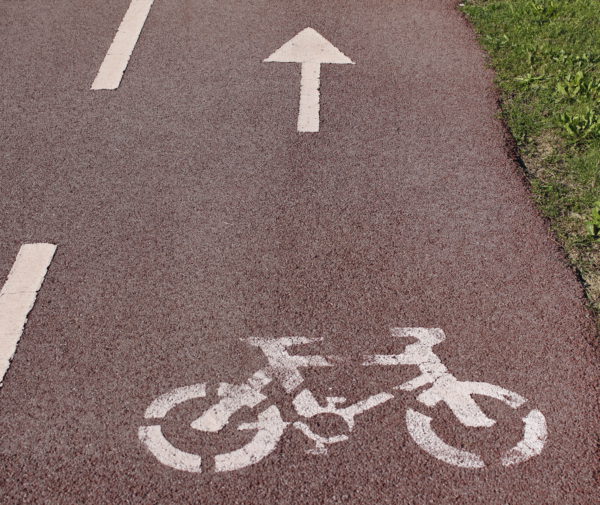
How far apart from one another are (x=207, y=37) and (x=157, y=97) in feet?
5.41

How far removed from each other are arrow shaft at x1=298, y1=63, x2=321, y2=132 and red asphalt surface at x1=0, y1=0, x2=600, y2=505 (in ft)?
0.33

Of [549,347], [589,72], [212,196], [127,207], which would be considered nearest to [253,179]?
[212,196]

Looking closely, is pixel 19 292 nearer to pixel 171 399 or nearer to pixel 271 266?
pixel 171 399

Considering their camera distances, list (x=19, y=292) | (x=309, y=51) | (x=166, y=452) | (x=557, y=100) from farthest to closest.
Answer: (x=309, y=51) → (x=557, y=100) → (x=19, y=292) → (x=166, y=452)

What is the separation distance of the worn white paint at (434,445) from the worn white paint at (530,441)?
0.54ft

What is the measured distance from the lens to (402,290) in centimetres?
509

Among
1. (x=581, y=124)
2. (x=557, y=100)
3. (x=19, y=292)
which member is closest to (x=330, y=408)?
(x=19, y=292)

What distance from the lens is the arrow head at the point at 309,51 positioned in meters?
8.38

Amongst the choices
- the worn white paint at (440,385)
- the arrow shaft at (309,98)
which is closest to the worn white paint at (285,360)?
the worn white paint at (440,385)

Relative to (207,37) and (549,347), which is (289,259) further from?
(207,37)

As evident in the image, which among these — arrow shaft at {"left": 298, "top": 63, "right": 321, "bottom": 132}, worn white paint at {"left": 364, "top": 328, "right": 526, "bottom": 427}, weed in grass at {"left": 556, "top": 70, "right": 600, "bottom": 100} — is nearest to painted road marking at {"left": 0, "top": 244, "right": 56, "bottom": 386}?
worn white paint at {"left": 364, "top": 328, "right": 526, "bottom": 427}

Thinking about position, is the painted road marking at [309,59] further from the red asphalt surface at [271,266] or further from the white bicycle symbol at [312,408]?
the white bicycle symbol at [312,408]

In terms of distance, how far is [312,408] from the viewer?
4223 mm

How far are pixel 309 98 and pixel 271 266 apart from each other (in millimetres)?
2807
